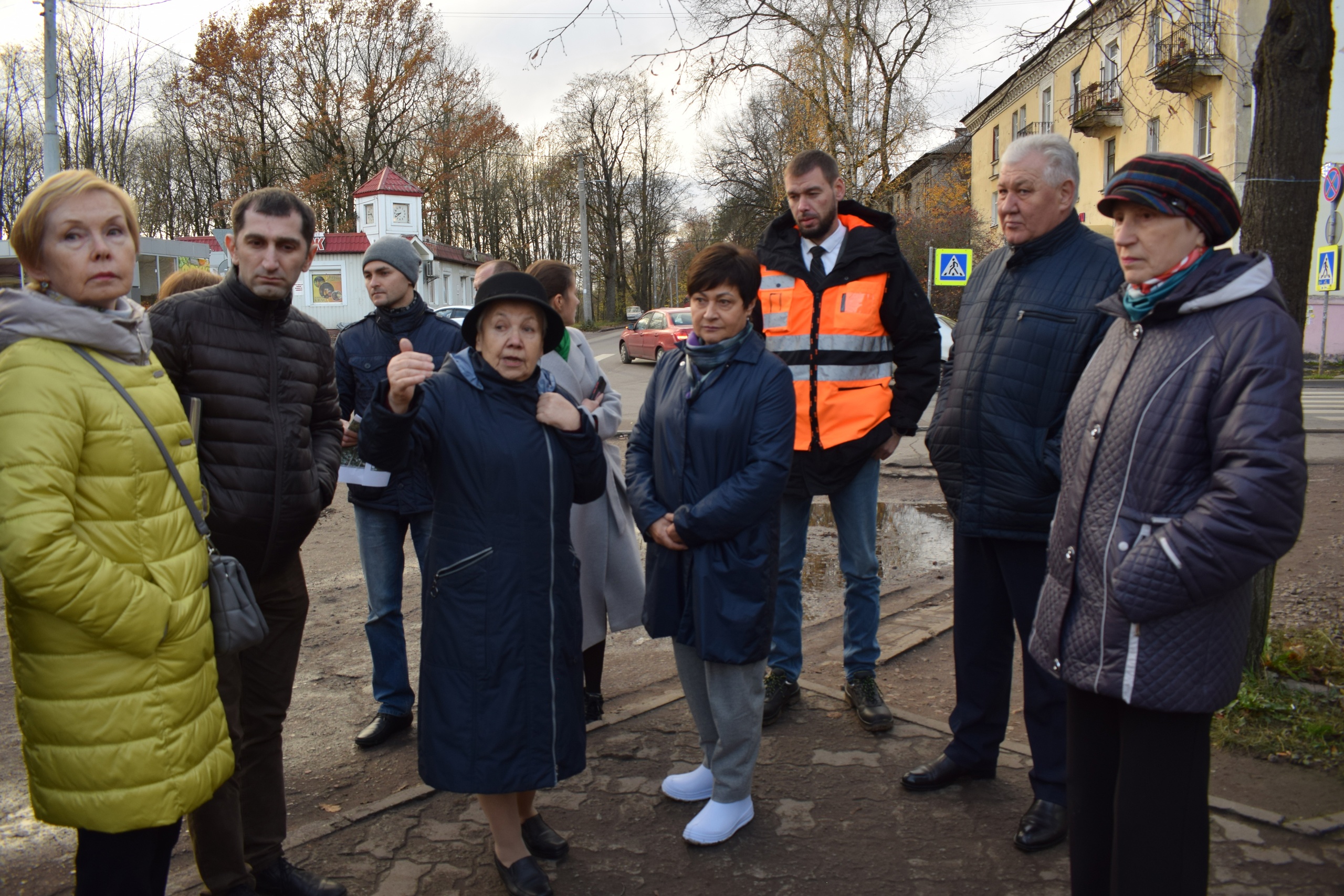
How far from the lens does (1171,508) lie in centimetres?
218

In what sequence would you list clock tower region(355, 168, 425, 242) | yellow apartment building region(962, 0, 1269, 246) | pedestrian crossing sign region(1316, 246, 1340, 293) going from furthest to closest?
clock tower region(355, 168, 425, 242) → pedestrian crossing sign region(1316, 246, 1340, 293) → yellow apartment building region(962, 0, 1269, 246)

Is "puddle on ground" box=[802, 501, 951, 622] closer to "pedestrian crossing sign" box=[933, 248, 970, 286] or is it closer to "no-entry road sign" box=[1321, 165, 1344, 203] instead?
"pedestrian crossing sign" box=[933, 248, 970, 286]

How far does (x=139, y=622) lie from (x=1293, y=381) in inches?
102

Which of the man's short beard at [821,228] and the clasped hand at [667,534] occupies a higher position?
the man's short beard at [821,228]

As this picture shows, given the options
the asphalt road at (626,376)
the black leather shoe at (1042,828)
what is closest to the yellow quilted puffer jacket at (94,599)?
the black leather shoe at (1042,828)

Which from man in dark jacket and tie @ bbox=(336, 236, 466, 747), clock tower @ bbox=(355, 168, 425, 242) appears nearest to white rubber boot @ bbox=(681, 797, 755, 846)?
man in dark jacket and tie @ bbox=(336, 236, 466, 747)

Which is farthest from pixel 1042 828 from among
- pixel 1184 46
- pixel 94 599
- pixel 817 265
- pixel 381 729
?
pixel 1184 46

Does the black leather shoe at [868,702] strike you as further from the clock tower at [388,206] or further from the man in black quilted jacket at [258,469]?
the clock tower at [388,206]

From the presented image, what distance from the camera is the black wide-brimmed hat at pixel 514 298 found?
111 inches

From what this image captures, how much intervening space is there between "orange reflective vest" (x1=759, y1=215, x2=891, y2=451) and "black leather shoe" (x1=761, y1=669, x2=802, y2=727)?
3.32ft

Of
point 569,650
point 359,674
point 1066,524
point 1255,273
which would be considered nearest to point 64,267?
point 569,650

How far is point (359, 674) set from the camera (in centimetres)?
486

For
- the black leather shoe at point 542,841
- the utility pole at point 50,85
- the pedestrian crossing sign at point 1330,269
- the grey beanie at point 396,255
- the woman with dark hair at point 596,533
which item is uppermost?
the utility pole at point 50,85

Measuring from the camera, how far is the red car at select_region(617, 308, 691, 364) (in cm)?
2639
